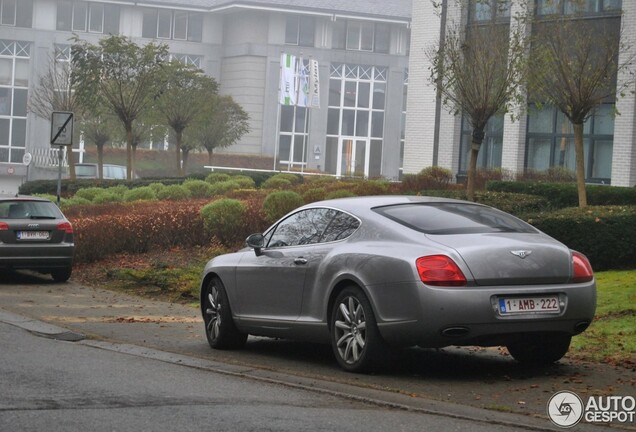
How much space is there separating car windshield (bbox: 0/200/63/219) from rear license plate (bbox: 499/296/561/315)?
11777mm

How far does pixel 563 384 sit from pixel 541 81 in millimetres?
16408

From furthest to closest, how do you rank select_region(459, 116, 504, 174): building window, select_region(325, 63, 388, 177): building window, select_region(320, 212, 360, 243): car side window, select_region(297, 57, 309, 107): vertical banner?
select_region(325, 63, 388, 177): building window → select_region(297, 57, 309, 107): vertical banner → select_region(459, 116, 504, 174): building window → select_region(320, 212, 360, 243): car side window

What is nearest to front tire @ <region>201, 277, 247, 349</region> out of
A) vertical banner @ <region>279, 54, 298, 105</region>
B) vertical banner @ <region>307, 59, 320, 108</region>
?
vertical banner @ <region>279, 54, 298, 105</region>

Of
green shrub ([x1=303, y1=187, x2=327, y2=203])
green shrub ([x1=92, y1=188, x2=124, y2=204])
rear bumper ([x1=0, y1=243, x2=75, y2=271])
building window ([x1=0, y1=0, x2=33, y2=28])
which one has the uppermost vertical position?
building window ([x1=0, y1=0, x2=33, y2=28])

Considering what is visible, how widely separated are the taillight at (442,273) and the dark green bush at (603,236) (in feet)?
31.8

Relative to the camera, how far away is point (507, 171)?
38.2 meters

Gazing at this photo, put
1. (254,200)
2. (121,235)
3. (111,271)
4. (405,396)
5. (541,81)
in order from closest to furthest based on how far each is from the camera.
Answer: (405,396) → (111,271) → (121,235) → (541,81) → (254,200)

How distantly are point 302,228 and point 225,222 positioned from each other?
12.1 meters

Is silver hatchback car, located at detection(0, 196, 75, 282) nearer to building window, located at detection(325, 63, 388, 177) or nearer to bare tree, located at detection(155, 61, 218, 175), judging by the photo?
bare tree, located at detection(155, 61, 218, 175)

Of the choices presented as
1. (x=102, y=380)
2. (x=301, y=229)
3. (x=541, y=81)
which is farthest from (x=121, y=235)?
(x=102, y=380)

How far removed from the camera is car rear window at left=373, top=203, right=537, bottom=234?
9.48 meters

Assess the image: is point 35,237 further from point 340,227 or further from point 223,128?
point 223,128

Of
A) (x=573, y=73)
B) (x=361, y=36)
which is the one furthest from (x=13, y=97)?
(x=573, y=73)

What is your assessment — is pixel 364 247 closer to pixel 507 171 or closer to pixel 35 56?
pixel 507 171
